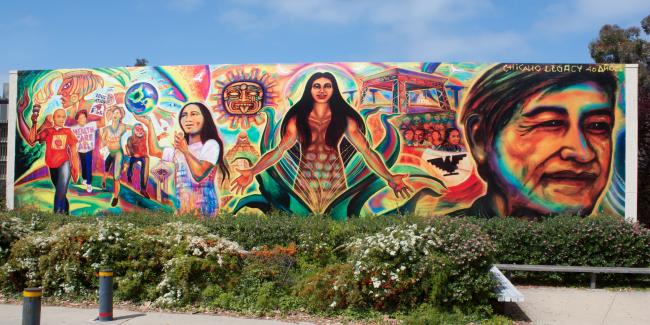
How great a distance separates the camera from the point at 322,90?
14.8m

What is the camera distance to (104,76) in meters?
15.9

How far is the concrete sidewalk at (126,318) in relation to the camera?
824 cm

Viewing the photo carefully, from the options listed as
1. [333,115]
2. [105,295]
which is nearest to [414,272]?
[105,295]

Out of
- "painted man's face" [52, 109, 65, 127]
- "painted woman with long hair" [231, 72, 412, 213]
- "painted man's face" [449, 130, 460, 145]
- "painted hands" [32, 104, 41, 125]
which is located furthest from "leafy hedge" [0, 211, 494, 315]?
"painted hands" [32, 104, 41, 125]

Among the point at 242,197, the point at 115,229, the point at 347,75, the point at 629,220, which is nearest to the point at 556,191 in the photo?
the point at 629,220

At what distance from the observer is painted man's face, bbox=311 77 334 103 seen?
14.8 metres

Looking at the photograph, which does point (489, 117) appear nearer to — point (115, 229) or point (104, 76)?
point (115, 229)

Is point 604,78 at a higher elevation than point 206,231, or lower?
higher

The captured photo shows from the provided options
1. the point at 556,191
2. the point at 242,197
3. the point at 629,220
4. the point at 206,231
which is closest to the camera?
the point at 206,231

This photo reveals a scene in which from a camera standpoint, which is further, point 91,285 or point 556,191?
point 556,191

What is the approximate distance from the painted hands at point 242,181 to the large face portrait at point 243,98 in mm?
1460

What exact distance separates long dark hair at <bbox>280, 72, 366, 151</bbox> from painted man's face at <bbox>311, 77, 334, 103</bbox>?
7cm

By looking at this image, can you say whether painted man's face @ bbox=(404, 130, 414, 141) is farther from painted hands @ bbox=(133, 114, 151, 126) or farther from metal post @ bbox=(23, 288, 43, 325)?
metal post @ bbox=(23, 288, 43, 325)

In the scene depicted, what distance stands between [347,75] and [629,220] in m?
6.90
